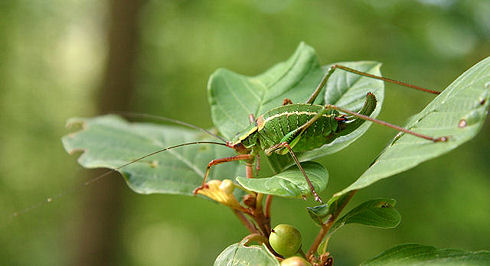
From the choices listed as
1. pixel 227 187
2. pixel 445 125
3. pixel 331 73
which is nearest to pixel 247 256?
pixel 227 187

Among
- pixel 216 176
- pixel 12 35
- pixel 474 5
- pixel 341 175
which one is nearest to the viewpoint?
pixel 216 176

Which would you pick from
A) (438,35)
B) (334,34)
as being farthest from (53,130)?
(438,35)

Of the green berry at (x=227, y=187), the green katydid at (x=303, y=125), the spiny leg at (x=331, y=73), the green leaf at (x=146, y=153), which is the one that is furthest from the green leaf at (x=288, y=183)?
the green leaf at (x=146, y=153)

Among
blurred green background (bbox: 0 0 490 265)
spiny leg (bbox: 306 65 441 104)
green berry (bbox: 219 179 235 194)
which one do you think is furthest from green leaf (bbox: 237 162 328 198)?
blurred green background (bbox: 0 0 490 265)

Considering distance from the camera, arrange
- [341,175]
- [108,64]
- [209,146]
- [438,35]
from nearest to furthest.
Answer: [209,146]
[438,35]
[341,175]
[108,64]

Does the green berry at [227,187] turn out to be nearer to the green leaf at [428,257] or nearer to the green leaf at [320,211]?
the green leaf at [320,211]

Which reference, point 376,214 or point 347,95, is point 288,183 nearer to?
point 376,214

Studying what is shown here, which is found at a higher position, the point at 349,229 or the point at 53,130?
the point at 53,130

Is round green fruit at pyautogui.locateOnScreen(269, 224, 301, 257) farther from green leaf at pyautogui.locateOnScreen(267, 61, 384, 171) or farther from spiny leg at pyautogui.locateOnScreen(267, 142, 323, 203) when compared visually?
green leaf at pyautogui.locateOnScreen(267, 61, 384, 171)

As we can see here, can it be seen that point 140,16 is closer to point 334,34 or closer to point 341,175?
point 334,34
